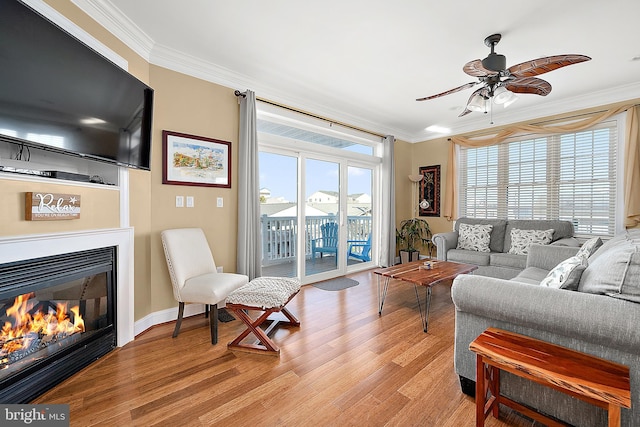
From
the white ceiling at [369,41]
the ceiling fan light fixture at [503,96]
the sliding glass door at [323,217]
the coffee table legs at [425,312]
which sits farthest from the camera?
the sliding glass door at [323,217]

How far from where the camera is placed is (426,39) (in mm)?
2492

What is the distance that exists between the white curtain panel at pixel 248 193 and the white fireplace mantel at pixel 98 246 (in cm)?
108

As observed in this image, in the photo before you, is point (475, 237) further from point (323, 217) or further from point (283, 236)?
point (283, 236)

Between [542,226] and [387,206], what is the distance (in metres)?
2.27

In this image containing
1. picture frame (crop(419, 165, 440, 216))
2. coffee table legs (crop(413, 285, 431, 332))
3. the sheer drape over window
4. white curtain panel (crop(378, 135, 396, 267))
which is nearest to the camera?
coffee table legs (crop(413, 285, 431, 332))

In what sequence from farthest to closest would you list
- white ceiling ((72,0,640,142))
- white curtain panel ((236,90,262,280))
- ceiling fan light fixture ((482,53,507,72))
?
white curtain panel ((236,90,262,280))
ceiling fan light fixture ((482,53,507,72))
white ceiling ((72,0,640,142))

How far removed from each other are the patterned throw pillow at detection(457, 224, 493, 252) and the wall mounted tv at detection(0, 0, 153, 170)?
4.42 m

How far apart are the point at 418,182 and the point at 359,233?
181 cm

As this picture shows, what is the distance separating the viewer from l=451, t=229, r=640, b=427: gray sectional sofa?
1166mm

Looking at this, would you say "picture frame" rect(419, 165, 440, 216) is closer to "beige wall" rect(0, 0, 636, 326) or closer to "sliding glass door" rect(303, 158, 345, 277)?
"sliding glass door" rect(303, 158, 345, 277)

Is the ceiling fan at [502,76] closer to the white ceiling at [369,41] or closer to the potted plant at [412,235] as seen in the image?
the white ceiling at [369,41]

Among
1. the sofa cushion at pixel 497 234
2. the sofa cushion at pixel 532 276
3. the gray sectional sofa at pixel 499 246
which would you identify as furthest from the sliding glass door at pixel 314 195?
the sofa cushion at pixel 532 276

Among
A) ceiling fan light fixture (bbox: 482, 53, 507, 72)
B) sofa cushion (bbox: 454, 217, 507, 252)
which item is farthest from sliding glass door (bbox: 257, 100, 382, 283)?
ceiling fan light fixture (bbox: 482, 53, 507, 72)

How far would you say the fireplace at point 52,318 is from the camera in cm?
156
